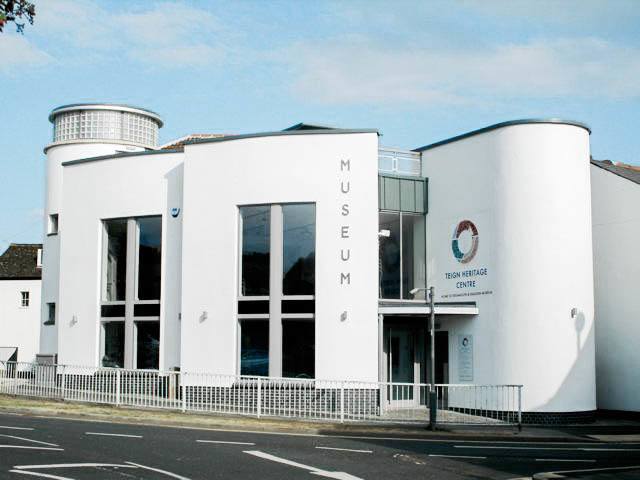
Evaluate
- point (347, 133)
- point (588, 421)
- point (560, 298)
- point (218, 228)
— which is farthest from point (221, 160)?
point (588, 421)

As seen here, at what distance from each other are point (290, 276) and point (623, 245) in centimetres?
1006

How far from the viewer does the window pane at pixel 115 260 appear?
29.8 metres

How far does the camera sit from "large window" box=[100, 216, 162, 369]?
2912 centimetres

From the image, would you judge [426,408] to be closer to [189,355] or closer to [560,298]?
[560,298]

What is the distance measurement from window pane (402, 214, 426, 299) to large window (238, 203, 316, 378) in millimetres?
4125

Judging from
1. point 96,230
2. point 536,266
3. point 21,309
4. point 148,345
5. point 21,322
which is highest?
point 96,230

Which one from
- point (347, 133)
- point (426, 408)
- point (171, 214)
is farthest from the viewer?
point (171, 214)

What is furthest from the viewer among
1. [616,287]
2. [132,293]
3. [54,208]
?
[54,208]

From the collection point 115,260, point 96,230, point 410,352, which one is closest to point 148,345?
point 115,260

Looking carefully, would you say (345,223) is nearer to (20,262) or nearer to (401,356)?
(401,356)

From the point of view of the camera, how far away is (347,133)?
2656 cm

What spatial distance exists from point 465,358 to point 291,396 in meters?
5.69

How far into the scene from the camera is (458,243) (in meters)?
27.6

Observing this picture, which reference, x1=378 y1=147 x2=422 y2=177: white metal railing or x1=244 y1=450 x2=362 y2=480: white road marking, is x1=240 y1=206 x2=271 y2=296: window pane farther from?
x1=244 y1=450 x2=362 y2=480: white road marking
